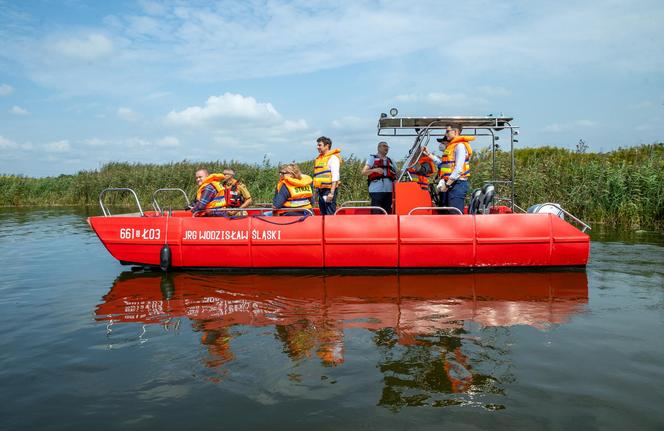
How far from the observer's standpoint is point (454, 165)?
24.6 feet

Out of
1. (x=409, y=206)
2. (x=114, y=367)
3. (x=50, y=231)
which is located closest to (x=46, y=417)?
(x=114, y=367)

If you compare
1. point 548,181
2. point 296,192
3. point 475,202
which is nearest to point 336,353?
point 296,192

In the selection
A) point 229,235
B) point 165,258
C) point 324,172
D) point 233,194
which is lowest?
point 165,258

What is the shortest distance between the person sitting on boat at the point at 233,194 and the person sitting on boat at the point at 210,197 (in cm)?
31

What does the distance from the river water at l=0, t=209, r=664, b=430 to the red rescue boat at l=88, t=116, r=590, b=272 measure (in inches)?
15.0

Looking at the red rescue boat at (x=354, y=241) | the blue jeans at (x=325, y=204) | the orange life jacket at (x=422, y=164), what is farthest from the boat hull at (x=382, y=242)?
the orange life jacket at (x=422, y=164)

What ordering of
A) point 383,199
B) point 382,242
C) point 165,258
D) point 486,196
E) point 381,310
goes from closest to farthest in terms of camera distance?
point 381,310, point 382,242, point 165,258, point 486,196, point 383,199

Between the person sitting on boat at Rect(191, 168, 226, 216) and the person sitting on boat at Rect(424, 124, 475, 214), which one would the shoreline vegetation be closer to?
the person sitting on boat at Rect(191, 168, 226, 216)

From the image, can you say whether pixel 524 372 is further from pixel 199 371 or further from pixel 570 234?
pixel 570 234

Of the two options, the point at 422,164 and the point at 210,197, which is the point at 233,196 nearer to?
the point at 210,197

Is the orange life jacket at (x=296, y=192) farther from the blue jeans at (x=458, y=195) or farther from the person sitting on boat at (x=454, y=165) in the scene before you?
the blue jeans at (x=458, y=195)

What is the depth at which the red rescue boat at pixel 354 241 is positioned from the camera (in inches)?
286

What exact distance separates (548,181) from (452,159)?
27.0 feet

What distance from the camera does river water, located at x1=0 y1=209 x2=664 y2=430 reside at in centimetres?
311
